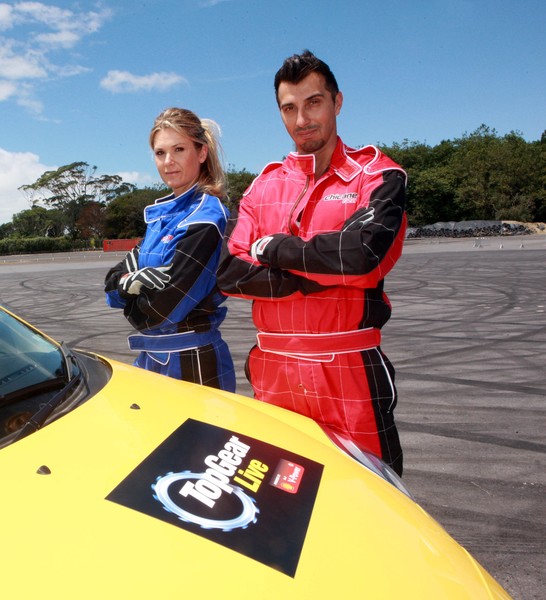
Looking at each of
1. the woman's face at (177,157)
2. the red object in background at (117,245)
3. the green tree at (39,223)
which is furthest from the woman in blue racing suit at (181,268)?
the green tree at (39,223)

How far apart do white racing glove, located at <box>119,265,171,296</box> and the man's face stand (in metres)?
0.78

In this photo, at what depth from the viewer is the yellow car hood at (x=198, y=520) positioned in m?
1.03

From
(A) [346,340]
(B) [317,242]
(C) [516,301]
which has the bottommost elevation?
(C) [516,301]

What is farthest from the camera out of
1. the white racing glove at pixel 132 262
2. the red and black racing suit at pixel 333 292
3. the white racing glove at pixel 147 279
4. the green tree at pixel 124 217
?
the green tree at pixel 124 217

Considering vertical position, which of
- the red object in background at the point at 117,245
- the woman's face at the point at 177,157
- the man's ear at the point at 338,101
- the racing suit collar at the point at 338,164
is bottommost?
the red object in background at the point at 117,245

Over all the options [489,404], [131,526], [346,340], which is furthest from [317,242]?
[489,404]

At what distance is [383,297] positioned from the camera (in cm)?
210

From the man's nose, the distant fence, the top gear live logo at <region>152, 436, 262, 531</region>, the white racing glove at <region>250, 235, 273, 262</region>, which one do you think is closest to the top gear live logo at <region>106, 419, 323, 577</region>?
the top gear live logo at <region>152, 436, 262, 531</region>

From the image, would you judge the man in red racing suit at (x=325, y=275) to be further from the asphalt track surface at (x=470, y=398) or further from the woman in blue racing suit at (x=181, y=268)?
the asphalt track surface at (x=470, y=398)

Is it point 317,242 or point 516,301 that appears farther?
→ point 516,301

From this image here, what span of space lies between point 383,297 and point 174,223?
0.99 metres

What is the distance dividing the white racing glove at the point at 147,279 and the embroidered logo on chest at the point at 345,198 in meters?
0.75

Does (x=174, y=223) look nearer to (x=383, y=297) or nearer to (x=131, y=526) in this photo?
(x=383, y=297)

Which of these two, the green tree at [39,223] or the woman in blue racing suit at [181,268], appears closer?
the woman in blue racing suit at [181,268]
